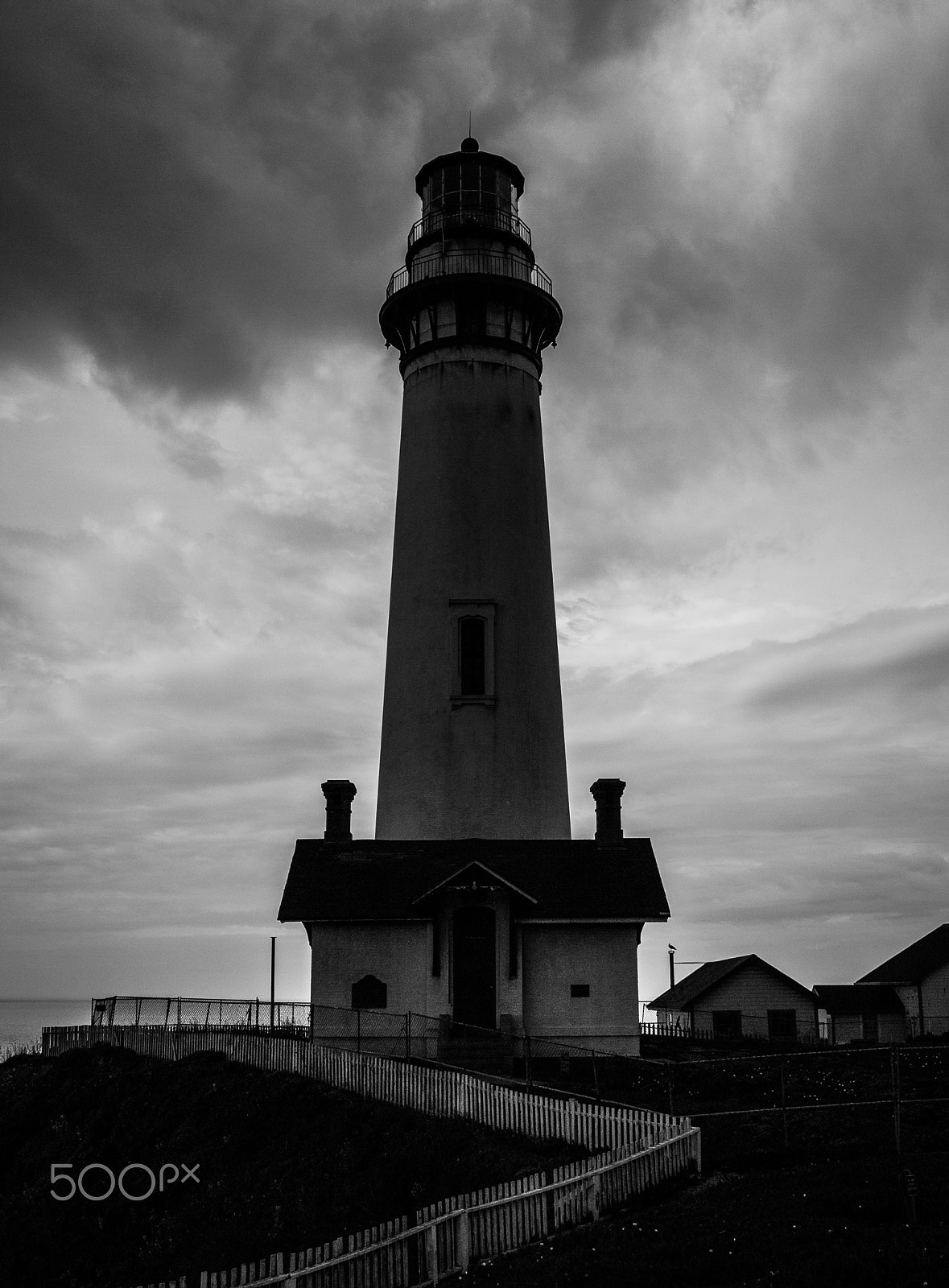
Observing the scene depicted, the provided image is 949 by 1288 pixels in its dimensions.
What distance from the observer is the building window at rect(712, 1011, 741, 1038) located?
1826 inches

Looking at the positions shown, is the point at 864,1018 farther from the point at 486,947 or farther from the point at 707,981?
the point at 486,947

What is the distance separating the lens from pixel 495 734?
34.4m

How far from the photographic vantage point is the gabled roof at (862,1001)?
171 ft

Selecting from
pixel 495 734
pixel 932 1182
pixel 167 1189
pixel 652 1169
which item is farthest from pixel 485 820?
pixel 932 1182

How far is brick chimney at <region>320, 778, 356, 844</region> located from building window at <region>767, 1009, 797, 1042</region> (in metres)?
20.7

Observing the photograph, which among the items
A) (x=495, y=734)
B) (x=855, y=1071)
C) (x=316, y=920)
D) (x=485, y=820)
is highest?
(x=495, y=734)

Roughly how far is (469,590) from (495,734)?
4.07m

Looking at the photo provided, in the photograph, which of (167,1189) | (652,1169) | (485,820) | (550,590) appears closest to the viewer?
(652,1169)

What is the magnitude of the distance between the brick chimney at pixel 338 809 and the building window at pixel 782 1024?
20.7 metres

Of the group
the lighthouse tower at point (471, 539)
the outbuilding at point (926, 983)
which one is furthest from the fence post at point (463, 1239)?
the outbuilding at point (926, 983)

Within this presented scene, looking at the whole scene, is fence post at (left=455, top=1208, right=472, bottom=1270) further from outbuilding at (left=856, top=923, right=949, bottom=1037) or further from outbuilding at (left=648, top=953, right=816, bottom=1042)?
outbuilding at (left=856, top=923, right=949, bottom=1037)

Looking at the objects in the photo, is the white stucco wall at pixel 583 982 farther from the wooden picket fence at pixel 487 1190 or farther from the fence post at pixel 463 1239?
the fence post at pixel 463 1239

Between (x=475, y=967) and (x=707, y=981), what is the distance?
789 inches

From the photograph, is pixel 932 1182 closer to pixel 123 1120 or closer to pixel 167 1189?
pixel 167 1189
